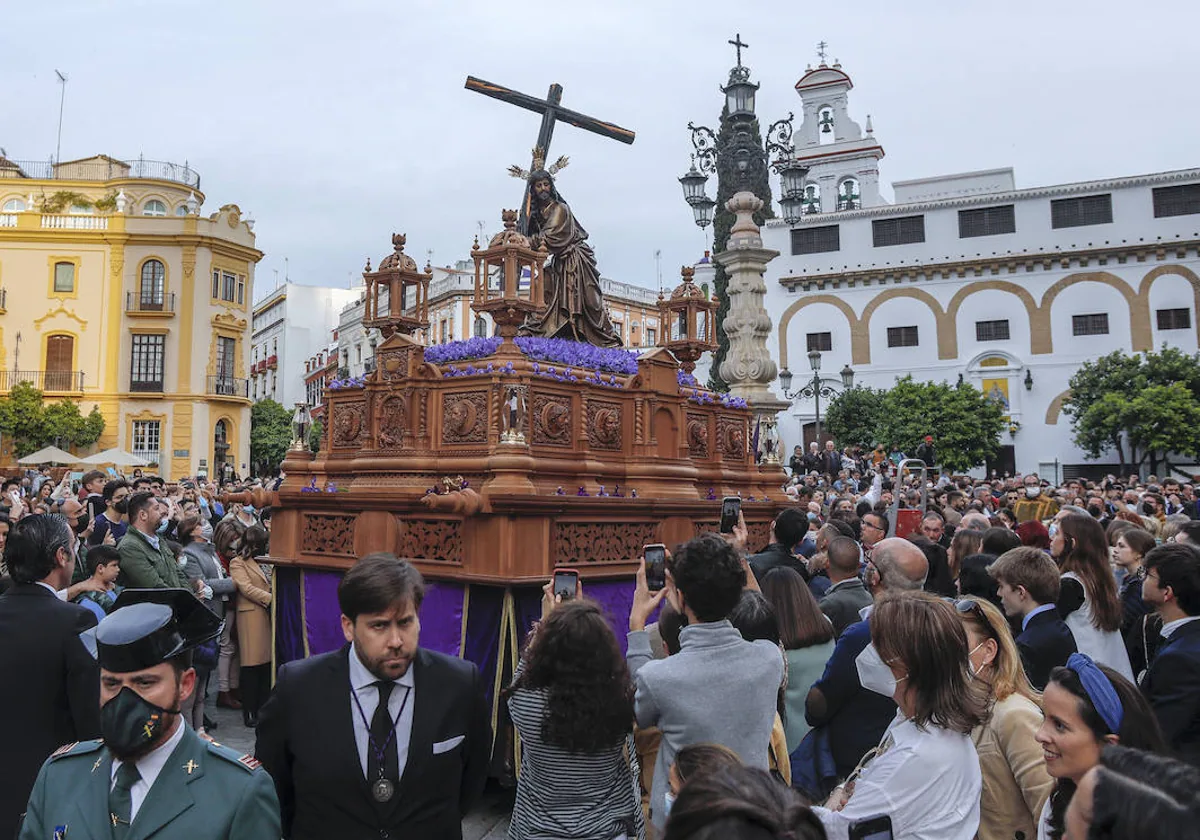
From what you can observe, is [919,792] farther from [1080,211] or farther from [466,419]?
[1080,211]

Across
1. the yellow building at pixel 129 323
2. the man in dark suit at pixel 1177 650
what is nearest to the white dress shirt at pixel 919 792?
the man in dark suit at pixel 1177 650

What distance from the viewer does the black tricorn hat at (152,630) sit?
231 centimetres

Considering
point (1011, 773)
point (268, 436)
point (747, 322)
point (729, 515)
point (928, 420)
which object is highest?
point (268, 436)

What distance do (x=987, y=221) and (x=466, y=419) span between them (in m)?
39.0

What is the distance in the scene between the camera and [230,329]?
38625mm

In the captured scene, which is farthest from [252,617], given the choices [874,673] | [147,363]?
[147,363]

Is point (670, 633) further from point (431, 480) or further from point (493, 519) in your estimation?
point (431, 480)

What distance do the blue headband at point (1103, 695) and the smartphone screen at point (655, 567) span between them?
7.37 feet

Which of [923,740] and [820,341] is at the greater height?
[820,341]

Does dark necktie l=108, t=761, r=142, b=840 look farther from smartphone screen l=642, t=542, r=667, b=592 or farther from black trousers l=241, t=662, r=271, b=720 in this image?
black trousers l=241, t=662, r=271, b=720

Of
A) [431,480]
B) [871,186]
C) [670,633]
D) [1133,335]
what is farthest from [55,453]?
[1133,335]

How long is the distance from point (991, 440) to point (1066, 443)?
5.46m

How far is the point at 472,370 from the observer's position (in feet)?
27.2

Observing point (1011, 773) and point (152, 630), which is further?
point (1011, 773)
